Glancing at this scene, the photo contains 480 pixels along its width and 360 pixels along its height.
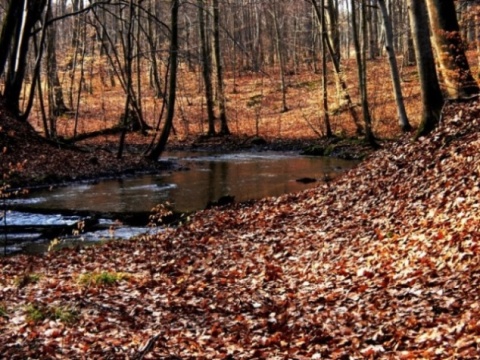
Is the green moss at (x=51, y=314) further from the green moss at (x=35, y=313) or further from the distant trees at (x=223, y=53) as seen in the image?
the distant trees at (x=223, y=53)

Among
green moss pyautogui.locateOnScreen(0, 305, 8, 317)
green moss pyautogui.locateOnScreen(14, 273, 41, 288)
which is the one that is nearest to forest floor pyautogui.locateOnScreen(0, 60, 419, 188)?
green moss pyautogui.locateOnScreen(14, 273, 41, 288)

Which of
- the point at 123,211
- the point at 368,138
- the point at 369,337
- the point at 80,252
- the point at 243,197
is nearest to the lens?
the point at 369,337

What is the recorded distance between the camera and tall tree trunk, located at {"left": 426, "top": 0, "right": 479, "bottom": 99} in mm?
13523

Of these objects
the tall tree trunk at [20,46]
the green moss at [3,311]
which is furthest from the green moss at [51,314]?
the tall tree trunk at [20,46]

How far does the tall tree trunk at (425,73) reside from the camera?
1388cm

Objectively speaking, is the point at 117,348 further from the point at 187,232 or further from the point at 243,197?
the point at 243,197

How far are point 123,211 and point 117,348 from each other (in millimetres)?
11357

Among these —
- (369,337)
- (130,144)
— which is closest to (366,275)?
(369,337)

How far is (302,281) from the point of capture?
31.3 feet

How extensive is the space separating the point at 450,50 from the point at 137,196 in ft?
38.6

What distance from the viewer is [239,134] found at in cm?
3884

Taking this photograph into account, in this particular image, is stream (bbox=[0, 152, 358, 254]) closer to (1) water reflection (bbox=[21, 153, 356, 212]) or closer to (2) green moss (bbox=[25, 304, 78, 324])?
(1) water reflection (bbox=[21, 153, 356, 212])

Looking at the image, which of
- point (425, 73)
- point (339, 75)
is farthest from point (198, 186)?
point (339, 75)

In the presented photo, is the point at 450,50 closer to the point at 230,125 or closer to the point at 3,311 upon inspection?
the point at 3,311
